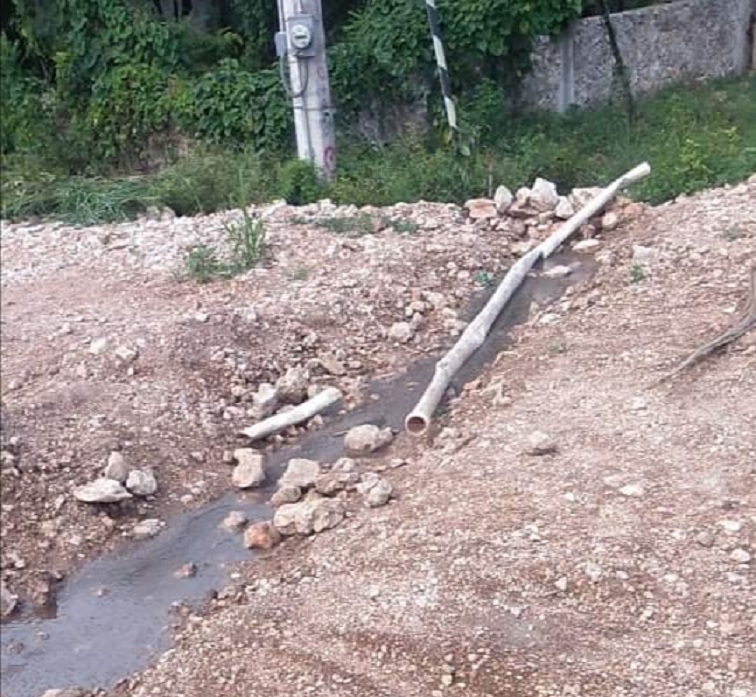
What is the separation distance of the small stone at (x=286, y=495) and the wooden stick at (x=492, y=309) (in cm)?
64

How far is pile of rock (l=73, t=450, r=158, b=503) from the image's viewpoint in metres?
4.77

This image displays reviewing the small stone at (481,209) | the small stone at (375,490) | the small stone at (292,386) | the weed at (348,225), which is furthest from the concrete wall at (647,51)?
the small stone at (375,490)

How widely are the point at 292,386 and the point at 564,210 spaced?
9.28 feet

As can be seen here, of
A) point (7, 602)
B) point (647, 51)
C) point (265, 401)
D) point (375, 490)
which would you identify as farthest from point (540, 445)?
point (647, 51)

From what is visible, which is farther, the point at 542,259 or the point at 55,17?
the point at 55,17

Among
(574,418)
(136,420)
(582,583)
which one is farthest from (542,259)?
(582,583)

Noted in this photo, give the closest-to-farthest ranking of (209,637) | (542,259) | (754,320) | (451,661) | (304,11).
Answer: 1. (451,661)
2. (209,637)
3. (754,320)
4. (542,259)
5. (304,11)

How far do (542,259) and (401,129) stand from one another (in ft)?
9.49

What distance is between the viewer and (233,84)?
937cm

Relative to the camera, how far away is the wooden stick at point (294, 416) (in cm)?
538

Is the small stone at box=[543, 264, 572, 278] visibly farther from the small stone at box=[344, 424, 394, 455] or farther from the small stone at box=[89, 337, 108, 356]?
the small stone at box=[89, 337, 108, 356]

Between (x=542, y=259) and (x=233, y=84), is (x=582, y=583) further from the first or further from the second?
(x=233, y=84)

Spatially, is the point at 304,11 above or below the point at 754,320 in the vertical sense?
above

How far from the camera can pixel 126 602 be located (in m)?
4.39
